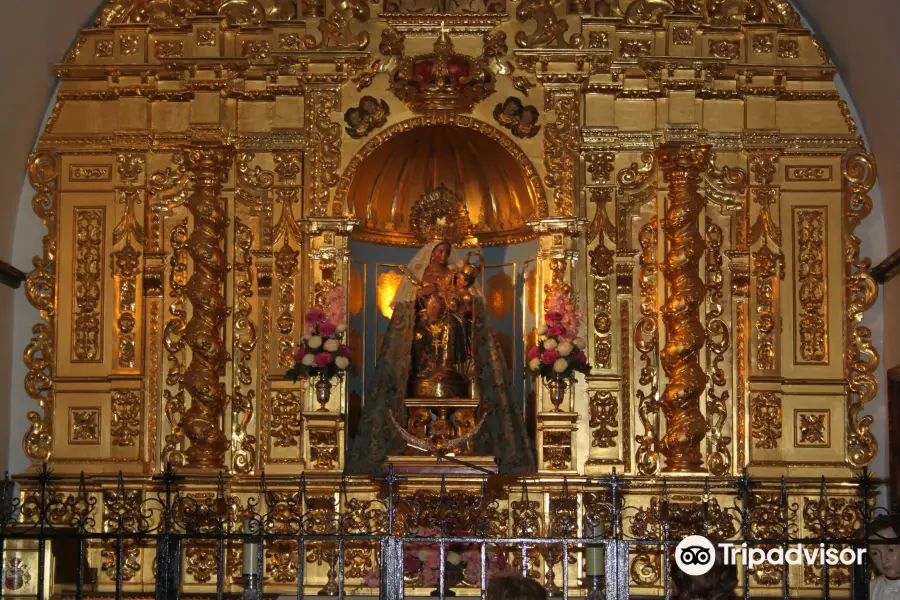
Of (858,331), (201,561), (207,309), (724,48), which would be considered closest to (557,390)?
(858,331)

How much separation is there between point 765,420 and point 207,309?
606 centimetres

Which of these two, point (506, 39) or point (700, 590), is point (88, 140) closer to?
point (506, 39)

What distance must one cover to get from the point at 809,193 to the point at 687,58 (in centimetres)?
199

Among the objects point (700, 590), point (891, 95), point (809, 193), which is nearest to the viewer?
point (700, 590)

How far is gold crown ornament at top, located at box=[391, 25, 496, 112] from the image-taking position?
16828 millimetres

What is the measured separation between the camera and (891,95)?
52.1ft

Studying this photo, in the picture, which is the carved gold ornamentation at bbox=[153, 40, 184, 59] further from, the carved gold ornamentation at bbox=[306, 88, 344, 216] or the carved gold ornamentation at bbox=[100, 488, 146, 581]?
the carved gold ornamentation at bbox=[100, 488, 146, 581]

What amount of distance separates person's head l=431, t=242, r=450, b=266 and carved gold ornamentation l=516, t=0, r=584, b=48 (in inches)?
92.7

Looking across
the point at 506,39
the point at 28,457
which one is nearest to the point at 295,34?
the point at 506,39

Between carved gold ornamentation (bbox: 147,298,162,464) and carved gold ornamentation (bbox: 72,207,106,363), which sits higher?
carved gold ornamentation (bbox: 72,207,106,363)

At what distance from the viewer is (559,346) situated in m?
16.0

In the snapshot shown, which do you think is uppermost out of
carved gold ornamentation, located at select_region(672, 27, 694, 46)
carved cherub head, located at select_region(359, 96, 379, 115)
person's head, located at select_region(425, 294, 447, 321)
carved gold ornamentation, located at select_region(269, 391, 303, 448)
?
carved gold ornamentation, located at select_region(672, 27, 694, 46)

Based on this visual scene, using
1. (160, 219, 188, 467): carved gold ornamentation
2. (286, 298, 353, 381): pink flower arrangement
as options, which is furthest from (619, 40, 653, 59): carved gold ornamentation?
(160, 219, 188, 467): carved gold ornamentation

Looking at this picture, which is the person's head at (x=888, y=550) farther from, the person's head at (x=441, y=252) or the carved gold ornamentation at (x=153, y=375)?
the carved gold ornamentation at (x=153, y=375)
